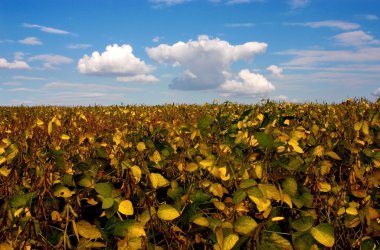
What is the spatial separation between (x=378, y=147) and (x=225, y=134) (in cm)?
114

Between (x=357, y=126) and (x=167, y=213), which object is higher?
(x=357, y=126)

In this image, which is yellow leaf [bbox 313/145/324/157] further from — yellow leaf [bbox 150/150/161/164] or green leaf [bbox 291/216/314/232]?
yellow leaf [bbox 150/150/161/164]

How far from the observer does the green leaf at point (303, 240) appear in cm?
178

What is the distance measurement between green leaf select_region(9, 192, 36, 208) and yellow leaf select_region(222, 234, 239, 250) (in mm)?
814

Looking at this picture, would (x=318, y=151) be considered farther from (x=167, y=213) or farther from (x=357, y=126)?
(x=167, y=213)

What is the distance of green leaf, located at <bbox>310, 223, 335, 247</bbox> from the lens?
1674 mm

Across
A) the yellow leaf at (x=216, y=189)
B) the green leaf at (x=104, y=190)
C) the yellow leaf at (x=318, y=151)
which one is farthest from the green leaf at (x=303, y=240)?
the green leaf at (x=104, y=190)

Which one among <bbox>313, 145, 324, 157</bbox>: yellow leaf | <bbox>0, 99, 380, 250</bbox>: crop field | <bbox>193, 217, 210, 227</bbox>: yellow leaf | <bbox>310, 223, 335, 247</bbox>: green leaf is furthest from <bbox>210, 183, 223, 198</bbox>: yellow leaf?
<bbox>313, 145, 324, 157</bbox>: yellow leaf

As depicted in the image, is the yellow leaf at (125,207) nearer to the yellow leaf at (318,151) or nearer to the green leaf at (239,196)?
the green leaf at (239,196)

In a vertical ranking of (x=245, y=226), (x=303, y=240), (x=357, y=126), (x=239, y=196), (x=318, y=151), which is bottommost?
(x=303, y=240)

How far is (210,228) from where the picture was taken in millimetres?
1741

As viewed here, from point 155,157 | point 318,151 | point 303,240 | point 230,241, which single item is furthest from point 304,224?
point 155,157

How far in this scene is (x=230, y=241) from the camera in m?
1.60

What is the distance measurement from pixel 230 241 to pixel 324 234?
0.42m
